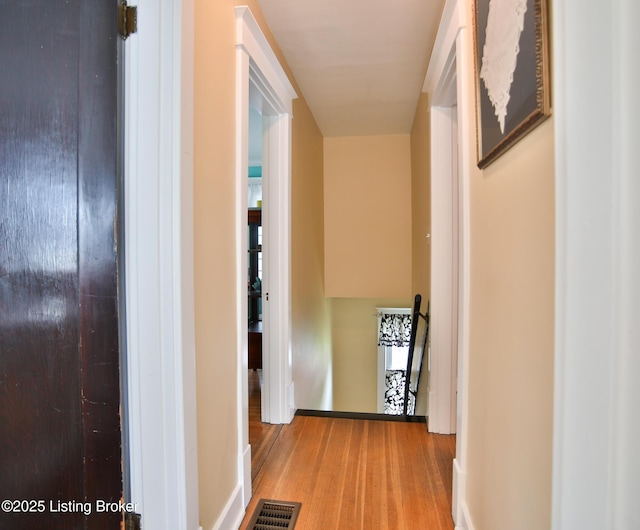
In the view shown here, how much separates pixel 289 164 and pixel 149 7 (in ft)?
4.43

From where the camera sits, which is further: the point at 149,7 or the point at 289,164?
the point at 289,164

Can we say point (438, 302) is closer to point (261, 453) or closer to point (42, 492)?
point (261, 453)

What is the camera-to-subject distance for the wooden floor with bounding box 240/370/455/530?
58.4 inches

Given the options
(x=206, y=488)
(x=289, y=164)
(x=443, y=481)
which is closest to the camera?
(x=206, y=488)

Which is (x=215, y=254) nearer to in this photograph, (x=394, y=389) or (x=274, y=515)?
(x=274, y=515)

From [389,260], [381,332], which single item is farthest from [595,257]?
[381,332]

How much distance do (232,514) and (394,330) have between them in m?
3.57

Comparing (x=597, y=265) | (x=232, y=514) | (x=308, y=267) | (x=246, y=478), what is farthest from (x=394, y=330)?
(x=597, y=265)

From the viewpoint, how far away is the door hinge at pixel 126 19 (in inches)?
40.6

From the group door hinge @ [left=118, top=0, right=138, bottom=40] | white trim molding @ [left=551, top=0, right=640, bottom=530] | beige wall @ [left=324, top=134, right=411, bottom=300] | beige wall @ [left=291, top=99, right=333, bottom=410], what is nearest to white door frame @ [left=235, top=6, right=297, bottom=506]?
beige wall @ [left=291, top=99, right=333, bottom=410]

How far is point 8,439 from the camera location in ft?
3.52

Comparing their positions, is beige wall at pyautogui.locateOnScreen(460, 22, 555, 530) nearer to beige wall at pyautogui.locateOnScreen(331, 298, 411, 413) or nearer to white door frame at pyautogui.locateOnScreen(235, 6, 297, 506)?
white door frame at pyautogui.locateOnScreen(235, 6, 297, 506)

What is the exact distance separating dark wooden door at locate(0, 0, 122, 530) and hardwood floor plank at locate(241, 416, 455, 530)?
0.75 meters

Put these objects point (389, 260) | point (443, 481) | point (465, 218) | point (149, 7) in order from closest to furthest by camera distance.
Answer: point (149, 7) → point (465, 218) → point (443, 481) → point (389, 260)
